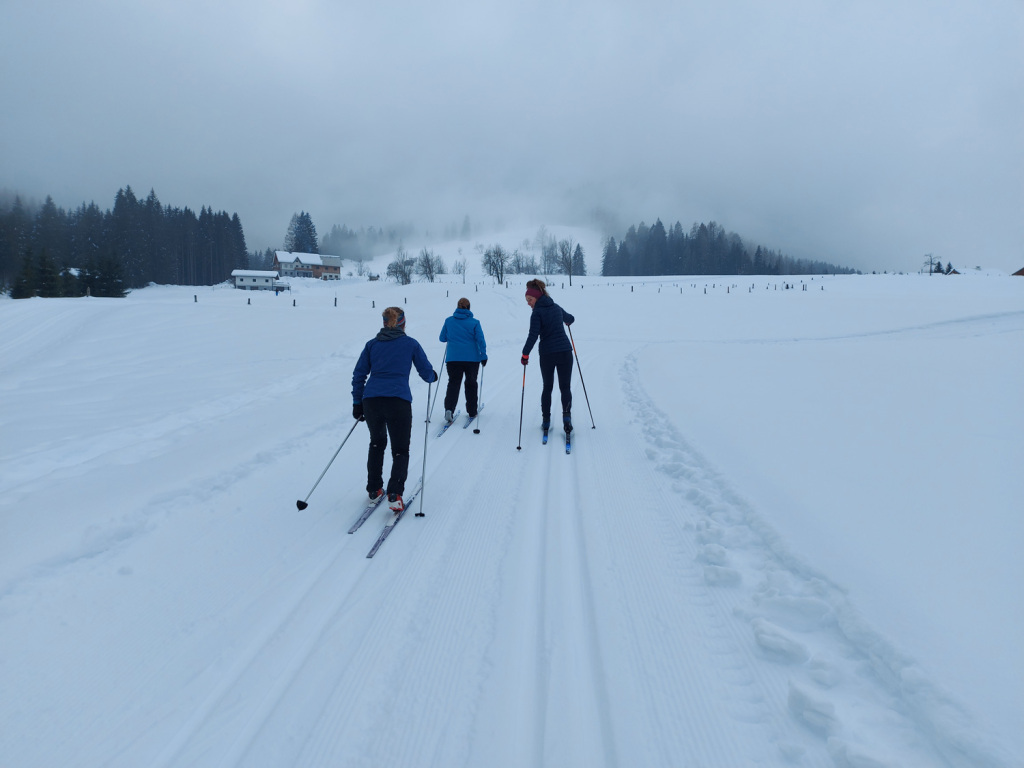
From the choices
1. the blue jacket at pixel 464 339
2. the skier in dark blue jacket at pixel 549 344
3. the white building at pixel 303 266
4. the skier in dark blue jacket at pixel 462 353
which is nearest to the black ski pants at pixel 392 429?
the skier in dark blue jacket at pixel 549 344

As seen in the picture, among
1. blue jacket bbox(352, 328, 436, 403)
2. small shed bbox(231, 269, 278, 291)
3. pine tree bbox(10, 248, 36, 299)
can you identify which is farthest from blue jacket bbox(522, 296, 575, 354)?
small shed bbox(231, 269, 278, 291)

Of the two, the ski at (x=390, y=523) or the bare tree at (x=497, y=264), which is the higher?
the bare tree at (x=497, y=264)

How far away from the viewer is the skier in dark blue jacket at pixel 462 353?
779 centimetres

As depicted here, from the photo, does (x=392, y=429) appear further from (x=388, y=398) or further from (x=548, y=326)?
(x=548, y=326)

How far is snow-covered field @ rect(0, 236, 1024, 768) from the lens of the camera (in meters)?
2.19

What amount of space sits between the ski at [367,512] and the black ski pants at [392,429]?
0.41 feet

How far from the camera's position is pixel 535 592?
10.8 ft

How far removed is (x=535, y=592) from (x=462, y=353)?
504 cm

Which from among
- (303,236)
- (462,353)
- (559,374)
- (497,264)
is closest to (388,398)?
(559,374)

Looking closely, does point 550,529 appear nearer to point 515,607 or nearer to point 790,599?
point 515,607

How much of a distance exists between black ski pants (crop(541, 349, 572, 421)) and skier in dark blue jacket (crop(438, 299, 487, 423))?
1.17 metres

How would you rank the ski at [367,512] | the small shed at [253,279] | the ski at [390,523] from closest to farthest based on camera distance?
the ski at [390,523] → the ski at [367,512] → the small shed at [253,279]

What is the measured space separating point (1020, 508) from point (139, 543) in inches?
276

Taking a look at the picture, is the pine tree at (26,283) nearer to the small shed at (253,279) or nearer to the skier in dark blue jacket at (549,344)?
the small shed at (253,279)
